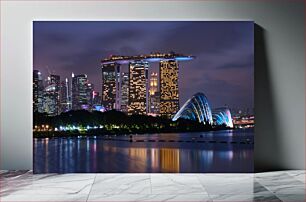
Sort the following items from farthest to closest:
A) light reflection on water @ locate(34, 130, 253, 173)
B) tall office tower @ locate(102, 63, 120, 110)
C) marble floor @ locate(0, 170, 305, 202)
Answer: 1. tall office tower @ locate(102, 63, 120, 110)
2. light reflection on water @ locate(34, 130, 253, 173)
3. marble floor @ locate(0, 170, 305, 202)

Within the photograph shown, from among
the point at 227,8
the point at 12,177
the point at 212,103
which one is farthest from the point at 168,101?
the point at 12,177

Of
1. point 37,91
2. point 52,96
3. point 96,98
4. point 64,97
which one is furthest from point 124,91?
point 37,91

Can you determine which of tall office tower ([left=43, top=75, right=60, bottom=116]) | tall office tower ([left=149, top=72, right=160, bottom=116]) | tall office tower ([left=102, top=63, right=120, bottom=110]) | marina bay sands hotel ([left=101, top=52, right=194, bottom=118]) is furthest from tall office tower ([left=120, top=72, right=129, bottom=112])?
tall office tower ([left=43, top=75, right=60, bottom=116])

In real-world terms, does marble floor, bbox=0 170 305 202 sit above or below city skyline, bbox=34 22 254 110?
below

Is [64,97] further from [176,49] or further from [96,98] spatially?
[176,49]

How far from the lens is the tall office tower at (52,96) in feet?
22.6

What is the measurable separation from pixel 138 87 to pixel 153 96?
0.26 metres

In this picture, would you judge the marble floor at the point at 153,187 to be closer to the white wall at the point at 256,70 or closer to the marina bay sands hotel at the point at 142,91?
the white wall at the point at 256,70

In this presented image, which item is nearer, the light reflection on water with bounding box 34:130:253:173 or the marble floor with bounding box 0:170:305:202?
the marble floor with bounding box 0:170:305:202

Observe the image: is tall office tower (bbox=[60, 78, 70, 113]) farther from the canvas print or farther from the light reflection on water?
the light reflection on water

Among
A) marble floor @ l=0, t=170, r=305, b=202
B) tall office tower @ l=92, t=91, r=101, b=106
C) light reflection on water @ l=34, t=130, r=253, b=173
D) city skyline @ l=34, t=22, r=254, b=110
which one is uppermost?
city skyline @ l=34, t=22, r=254, b=110

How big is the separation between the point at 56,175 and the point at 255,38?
331 centimetres

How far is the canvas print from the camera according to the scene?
6.84 metres

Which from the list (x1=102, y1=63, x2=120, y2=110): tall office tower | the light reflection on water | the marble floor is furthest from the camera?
(x1=102, y1=63, x2=120, y2=110): tall office tower
